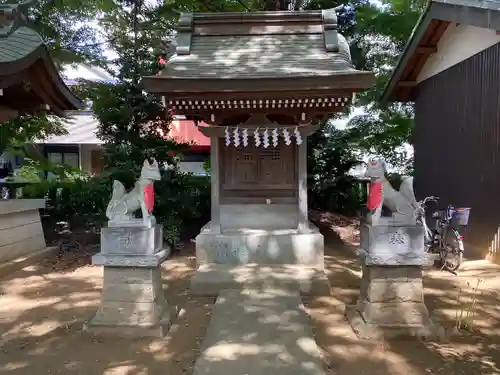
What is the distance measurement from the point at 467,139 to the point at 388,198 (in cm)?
505

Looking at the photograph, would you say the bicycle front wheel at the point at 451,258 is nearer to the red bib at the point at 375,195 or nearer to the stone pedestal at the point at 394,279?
the stone pedestal at the point at 394,279

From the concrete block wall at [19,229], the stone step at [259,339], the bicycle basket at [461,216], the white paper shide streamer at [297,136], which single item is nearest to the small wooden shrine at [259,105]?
the white paper shide streamer at [297,136]

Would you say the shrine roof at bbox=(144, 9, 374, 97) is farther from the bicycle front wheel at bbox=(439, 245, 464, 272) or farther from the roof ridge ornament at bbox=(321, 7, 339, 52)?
the bicycle front wheel at bbox=(439, 245, 464, 272)

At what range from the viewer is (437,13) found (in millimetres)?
8781

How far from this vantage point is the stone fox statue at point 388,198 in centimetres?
490

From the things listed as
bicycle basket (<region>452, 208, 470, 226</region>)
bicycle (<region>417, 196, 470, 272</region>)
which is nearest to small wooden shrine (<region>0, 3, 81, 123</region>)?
bicycle (<region>417, 196, 470, 272</region>)

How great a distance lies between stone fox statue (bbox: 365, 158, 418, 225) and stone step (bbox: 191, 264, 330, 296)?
2095mm

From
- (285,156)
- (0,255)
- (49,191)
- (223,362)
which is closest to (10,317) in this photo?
(0,255)

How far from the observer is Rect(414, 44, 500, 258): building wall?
311 inches

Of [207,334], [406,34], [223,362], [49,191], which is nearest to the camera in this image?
[223,362]

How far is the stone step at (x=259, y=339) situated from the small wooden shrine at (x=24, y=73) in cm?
480

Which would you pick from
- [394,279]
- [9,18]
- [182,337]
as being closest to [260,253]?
[182,337]

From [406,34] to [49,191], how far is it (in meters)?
11.3

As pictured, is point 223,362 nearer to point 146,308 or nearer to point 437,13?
point 146,308
